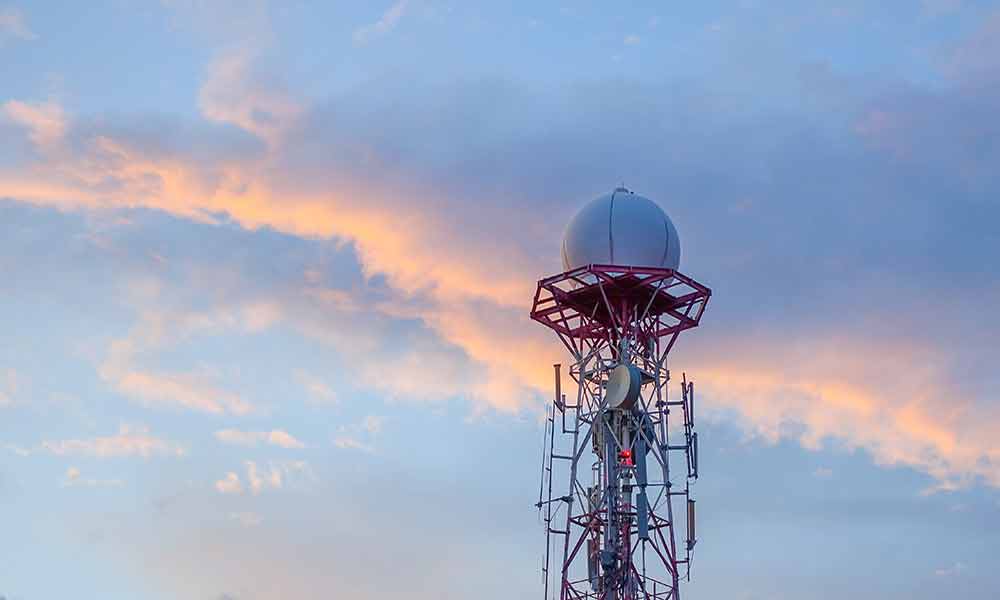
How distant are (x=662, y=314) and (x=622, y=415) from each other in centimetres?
669

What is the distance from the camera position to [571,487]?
81250mm

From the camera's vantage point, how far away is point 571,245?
84312mm

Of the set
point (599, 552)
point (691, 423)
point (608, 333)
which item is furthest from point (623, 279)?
point (599, 552)

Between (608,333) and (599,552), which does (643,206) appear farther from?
(599,552)

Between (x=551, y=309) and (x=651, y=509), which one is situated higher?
(x=551, y=309)

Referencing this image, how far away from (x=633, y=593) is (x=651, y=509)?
4.66m

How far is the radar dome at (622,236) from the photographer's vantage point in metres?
82.5

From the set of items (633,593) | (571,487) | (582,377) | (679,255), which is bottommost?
(633,593)

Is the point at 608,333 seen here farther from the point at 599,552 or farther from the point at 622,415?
the point at 599,552

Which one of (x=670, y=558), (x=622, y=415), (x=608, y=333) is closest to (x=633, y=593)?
(x=670, y=558)

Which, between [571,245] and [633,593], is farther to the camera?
[571,245]

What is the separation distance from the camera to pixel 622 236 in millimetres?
82750

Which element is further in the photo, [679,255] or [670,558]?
[679,255]

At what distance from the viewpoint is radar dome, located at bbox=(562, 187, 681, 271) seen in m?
82.5
